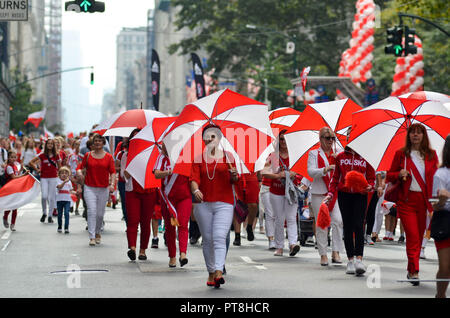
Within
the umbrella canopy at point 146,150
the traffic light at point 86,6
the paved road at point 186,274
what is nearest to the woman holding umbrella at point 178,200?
the paved road at point 186,274

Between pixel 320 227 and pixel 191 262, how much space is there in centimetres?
191

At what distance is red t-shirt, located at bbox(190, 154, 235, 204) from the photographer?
9.89 metres

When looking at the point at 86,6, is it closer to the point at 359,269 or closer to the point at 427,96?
the point at 427,96

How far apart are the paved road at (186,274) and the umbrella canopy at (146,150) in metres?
1.26

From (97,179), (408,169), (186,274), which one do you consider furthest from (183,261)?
(97,179)

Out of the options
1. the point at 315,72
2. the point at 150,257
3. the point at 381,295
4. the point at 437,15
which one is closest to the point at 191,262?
the point at 150,257

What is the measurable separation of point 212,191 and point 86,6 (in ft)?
36.9

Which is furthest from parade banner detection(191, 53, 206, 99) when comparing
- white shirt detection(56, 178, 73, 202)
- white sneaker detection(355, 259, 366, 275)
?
white sneaker detection(355, 259, 366, 275)

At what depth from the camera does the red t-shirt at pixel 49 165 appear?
19.4 m

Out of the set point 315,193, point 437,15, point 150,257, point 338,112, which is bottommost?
point 150,257

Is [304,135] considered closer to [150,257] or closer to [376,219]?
[150,257]

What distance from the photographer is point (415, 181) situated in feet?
32.3

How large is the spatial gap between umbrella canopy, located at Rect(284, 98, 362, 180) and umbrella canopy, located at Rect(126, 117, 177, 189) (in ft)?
5.97
